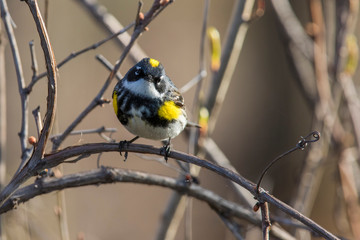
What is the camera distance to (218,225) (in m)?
7.89

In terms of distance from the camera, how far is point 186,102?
771 centimetres

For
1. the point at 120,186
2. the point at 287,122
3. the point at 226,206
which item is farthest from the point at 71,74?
the point at 226,206

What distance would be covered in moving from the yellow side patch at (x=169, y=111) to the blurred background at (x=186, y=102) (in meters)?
2.39

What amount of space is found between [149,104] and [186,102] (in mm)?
4694

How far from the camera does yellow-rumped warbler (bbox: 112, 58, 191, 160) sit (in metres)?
2.98

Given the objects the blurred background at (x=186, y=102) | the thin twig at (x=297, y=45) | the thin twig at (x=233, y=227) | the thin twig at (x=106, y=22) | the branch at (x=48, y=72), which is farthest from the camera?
the blurred background at (x=186, y=102)

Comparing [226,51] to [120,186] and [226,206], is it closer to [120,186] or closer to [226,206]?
[226,206]

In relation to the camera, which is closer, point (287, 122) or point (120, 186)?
point (120, 186)

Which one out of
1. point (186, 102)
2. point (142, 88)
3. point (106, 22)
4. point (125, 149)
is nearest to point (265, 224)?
point (125, 149)

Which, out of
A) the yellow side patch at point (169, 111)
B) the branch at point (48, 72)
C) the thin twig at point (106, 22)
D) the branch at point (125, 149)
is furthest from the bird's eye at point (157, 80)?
the branch at point (48, 72)

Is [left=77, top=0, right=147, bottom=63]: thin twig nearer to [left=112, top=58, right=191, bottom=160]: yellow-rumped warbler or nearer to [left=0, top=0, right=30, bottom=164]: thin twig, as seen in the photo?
[left=112, top=58, right=191, bottom=160]: yellow-rumped warbler

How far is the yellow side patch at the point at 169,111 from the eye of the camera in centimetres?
304

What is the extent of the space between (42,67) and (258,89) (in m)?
3.80

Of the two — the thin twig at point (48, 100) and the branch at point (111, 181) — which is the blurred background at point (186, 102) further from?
the thin twig at point (48, 100)
